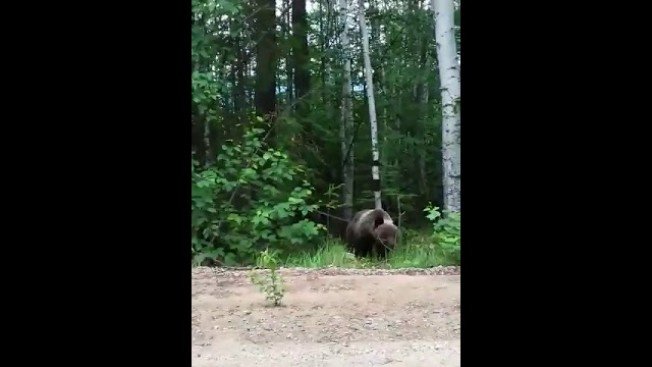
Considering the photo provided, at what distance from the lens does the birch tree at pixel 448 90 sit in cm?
379

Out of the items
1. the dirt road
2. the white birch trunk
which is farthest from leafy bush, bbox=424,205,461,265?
the white birch trunk

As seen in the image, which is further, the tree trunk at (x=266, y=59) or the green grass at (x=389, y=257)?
the tree trunk at (x=266, y=59)

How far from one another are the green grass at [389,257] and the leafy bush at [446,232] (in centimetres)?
3

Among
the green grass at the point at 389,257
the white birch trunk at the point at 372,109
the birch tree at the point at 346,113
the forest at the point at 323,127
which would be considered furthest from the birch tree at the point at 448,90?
the birch tree at the point at 346,113

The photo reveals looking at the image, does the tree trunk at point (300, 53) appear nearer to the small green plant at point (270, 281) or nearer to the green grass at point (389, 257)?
the green grass at point (389, 257)

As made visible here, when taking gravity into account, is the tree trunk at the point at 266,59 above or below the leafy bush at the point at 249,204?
above

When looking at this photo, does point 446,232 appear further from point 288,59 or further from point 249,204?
point 288,59

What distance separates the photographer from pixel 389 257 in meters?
3.89

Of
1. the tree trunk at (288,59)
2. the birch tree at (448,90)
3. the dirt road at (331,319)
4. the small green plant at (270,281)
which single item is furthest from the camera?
the tree trunk at (288,59)
